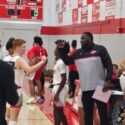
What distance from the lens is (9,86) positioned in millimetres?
3328

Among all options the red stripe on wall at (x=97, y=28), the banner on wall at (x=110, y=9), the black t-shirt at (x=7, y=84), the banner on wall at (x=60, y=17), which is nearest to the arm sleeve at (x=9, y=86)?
the black t-shirt at (x=7, y=84)

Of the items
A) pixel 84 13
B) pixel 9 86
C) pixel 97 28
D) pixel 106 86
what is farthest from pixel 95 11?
pixel 9 86

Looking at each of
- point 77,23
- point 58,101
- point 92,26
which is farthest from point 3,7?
point 58,101

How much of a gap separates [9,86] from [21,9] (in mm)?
14636

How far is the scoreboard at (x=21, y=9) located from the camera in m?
17.5

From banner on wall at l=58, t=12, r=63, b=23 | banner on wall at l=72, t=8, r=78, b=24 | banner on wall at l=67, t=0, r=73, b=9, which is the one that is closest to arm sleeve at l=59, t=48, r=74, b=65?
banner on wall at l=72, t=8, r=78, b=24

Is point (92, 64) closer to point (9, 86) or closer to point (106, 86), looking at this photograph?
point (106, 86)

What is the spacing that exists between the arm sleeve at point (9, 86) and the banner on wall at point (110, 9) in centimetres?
686

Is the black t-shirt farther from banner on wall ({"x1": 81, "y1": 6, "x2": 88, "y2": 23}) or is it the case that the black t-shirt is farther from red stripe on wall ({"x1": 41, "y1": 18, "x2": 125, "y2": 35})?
banner on wall ({"x1": 81, "y1": 6, "x2": 88, "y2": 23})

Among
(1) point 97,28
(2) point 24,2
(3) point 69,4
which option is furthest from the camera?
(2) point 24,2

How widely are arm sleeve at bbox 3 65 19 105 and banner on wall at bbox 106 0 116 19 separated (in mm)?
6858

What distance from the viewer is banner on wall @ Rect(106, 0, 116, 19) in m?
9.86

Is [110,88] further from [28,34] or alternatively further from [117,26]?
[28,34]

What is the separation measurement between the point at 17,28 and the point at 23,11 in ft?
2.76
